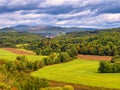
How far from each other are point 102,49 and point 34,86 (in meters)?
108

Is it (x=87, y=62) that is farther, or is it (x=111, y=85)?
(x=87, y=62)

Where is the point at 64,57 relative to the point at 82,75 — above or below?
above

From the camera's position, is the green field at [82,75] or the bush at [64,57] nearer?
the green field at [82,75]

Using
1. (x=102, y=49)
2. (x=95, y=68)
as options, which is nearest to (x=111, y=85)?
(x=95, y=68)

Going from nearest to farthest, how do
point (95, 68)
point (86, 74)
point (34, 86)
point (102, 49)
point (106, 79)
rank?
point (34, 86) < point (106, 79) < point (86, 74) < point (95, 68) < point (102, 49)

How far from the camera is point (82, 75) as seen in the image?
12731 cm

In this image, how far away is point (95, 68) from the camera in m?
144

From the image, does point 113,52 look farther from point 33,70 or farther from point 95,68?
point 33,70

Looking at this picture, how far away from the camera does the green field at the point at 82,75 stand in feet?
354

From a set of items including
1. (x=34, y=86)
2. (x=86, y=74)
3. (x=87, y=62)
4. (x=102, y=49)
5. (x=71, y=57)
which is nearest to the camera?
(x=34, y=86)

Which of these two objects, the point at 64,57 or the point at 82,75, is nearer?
the point at 82,75

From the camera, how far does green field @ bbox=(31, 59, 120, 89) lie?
354 feet

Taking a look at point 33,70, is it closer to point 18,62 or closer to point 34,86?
point 18,62

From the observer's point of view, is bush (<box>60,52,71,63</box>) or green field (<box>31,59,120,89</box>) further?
bush (<box>60,52,71,63</box>)
